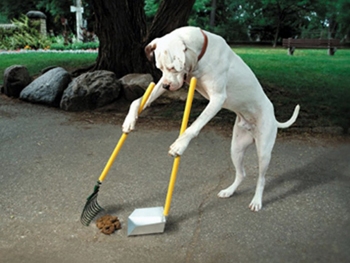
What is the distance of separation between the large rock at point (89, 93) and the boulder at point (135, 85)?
177 millimetres

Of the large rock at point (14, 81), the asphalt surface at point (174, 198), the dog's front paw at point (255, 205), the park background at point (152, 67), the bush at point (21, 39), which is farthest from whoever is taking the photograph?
the bush at point (21, 39)

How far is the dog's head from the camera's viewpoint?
2.59 m

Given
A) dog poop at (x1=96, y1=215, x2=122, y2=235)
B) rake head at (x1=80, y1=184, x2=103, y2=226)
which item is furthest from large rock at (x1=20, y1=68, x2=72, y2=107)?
dog poop at (x1=96, y1=215, x2=122, y2=235)

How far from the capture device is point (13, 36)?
17.6m

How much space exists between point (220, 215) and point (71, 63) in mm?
8345

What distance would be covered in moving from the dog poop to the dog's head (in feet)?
4.17

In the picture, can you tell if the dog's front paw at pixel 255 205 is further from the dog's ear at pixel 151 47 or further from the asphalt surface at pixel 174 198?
the dog's ear at pixel 151 47

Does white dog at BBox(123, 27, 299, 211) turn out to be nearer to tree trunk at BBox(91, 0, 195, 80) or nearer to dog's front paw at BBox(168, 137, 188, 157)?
dog's front paw at BBox(168, 137, 188, 157)

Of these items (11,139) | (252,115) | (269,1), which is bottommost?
(11,139)

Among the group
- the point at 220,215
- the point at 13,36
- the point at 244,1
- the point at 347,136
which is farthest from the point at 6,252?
the point at 244,1

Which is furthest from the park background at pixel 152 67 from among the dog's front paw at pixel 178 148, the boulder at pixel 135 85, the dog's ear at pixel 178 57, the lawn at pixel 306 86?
the dog's ear at pixel 178 57

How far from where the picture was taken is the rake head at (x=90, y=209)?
320 centimetres

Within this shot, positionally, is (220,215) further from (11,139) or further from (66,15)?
(66,15)

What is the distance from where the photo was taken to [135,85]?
7.12 metres
